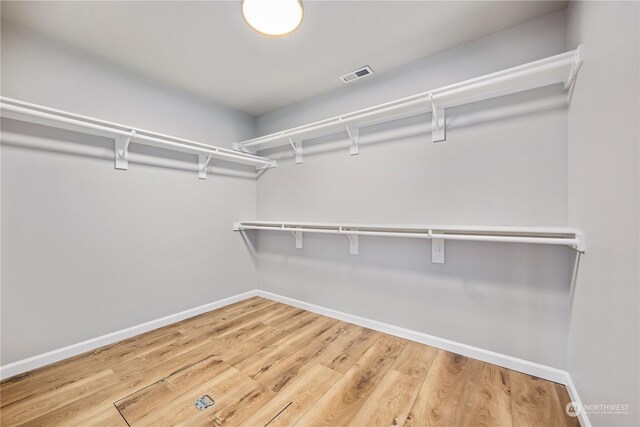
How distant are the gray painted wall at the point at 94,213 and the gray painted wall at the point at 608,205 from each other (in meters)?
3.08

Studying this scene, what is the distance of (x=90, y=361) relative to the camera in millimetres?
1925

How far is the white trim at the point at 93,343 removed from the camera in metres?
1.76

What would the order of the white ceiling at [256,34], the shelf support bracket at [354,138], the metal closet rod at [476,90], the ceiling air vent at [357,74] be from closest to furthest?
the metal closet rod at [476,90], the white ceiling at [256,34], the ceiling air vent at [357,74], the shelf support bracket at [354,138]

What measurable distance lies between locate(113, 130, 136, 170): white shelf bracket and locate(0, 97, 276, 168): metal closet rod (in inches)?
2.1

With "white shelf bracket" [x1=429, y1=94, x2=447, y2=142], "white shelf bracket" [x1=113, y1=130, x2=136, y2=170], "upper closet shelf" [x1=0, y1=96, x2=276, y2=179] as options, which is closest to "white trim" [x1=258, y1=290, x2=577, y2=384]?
"white shelf bracket" [x1=429, y1=94, x2=447, y2=142]

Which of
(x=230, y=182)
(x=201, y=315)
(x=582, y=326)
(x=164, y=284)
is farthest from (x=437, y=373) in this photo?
(x=230, y=182)

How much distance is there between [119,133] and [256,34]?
53.3 inches

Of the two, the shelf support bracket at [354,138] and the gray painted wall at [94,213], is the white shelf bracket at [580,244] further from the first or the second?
the gray painted wall at [94,213]

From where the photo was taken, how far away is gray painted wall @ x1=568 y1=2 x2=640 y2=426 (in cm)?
87

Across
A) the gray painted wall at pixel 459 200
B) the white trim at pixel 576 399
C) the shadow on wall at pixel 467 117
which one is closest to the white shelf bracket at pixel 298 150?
the gray painted wall at pixel 459 200

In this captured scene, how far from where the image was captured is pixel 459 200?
198cm

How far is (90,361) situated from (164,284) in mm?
764

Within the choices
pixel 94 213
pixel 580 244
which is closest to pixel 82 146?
pixel 94 213

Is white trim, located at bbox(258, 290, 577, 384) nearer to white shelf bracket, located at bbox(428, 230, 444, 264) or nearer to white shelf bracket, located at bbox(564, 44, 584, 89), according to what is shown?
white shelf bracket, located at bbox(428, 230, 444, 264)
